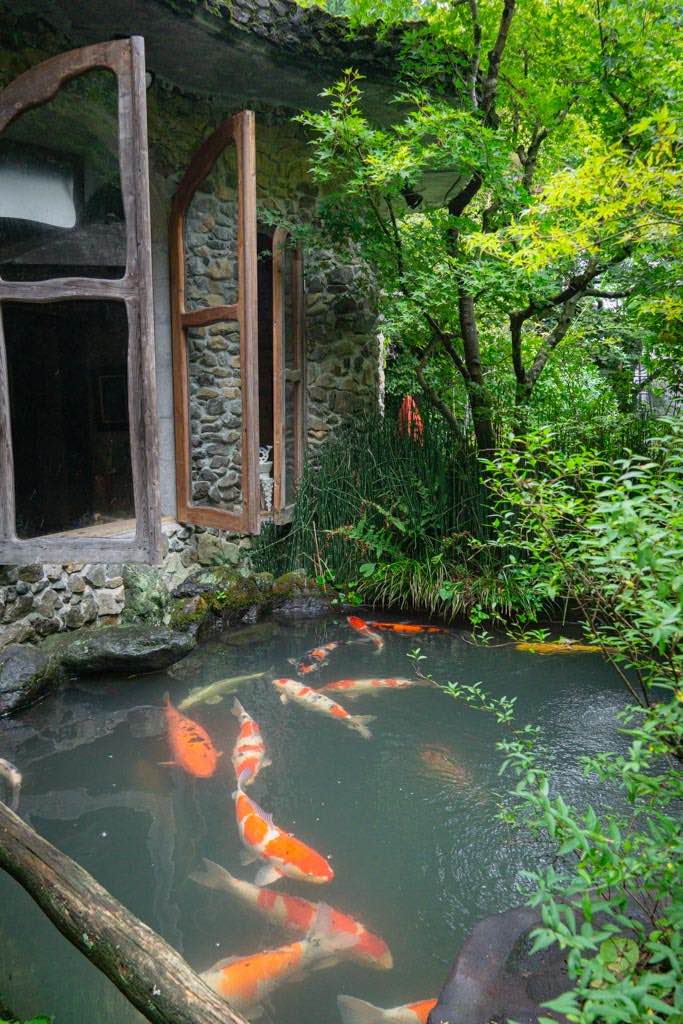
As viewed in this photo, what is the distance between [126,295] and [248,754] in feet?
7.45

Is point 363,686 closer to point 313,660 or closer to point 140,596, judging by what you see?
point 313,660

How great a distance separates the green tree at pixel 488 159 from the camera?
4945 millimetres

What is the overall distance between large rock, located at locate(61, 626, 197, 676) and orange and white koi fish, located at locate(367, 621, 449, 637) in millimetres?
1497

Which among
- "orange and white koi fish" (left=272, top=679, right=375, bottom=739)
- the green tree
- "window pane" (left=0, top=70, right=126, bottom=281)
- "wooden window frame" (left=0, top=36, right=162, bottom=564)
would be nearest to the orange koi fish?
"orange and white koi fish" (left=272, top=679, right=375, bottom=739)

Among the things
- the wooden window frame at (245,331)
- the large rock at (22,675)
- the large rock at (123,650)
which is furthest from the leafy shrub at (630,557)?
A: the large rock at (22,675)

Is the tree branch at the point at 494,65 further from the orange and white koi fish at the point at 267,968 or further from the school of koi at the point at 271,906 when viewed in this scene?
the orange and white koi fish at the point at 267,968

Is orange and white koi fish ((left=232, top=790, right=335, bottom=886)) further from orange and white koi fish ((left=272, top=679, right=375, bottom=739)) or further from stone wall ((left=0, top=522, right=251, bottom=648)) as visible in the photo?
stone wall ((left=0, top=522, right=251, bottom=648))

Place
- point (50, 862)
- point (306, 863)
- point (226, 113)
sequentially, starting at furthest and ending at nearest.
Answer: point (226, 113)
point (306, 863)
point (50, 862)

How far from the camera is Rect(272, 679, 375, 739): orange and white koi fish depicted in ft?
12.8

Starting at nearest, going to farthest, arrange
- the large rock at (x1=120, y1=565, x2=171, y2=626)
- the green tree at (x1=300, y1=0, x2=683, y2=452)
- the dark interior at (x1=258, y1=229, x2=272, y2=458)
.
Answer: the green tree at (x1=300, y1=0, x2=683, y2=452)
the large rock at (x1=120, y1=565, x2=171, y2=626)
the dark interior at (x1=258, y1=229, x2=272, y2=458)

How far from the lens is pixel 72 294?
12.3 feet

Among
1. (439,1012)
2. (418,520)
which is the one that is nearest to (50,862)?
(439,1012)

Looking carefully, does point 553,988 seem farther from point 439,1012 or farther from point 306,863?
point 306,863

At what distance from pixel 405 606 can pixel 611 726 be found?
2.33 meters
